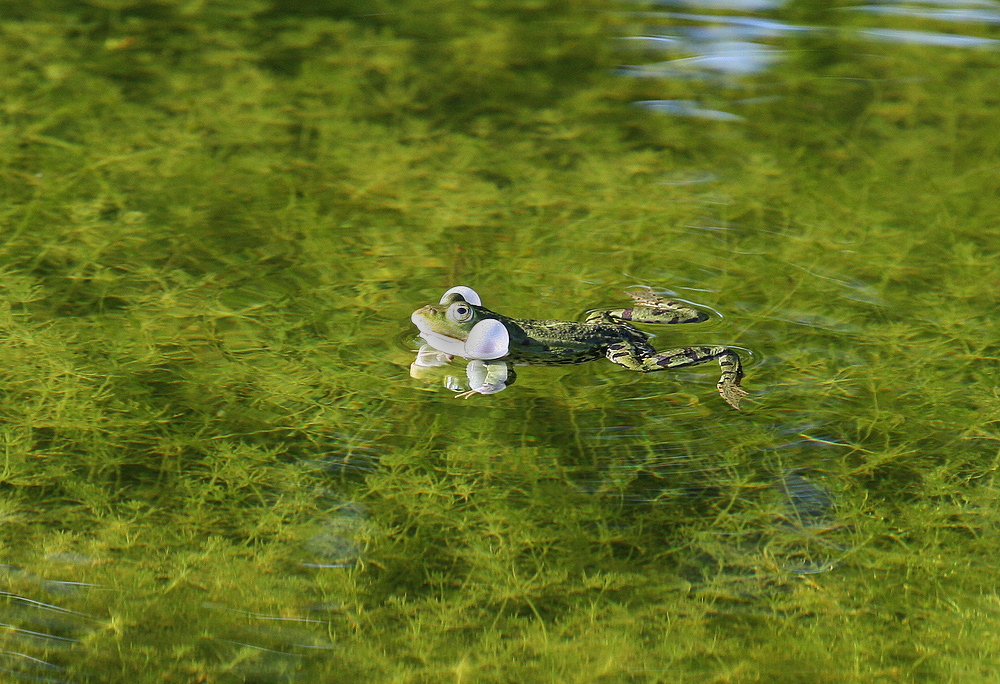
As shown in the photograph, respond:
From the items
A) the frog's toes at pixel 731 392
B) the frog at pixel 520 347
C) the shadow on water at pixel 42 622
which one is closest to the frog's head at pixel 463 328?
the frog at pixel 520 347

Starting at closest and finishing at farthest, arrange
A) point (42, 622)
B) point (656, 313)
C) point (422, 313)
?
point (42, 622) → point (422, 313) → point (656, 313)

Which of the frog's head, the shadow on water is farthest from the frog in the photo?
the shadow on water

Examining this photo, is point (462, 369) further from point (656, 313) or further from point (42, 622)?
point (42, 622)

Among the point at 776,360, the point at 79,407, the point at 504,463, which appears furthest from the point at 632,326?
the point at 79,407

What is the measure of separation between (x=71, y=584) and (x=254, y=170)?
2256 mm

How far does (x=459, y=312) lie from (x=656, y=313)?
0.73 m

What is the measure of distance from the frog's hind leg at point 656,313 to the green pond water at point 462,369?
51 mm

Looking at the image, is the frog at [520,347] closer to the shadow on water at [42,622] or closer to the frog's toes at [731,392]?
the frog's toes at [731,392]

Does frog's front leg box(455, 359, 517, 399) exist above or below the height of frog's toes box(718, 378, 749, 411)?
below

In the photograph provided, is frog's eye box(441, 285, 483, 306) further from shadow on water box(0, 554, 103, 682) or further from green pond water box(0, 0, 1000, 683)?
shadow on water box(0, 554, 103, 682)

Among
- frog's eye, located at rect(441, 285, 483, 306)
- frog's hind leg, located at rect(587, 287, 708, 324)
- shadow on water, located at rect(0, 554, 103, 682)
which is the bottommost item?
shadow on water, located at rect(0, 554, 103, 682)

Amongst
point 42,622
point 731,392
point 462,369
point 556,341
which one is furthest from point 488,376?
point 42,622

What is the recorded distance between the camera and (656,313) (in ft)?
11.4

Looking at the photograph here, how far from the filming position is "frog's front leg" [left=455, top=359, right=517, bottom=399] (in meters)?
3.20
